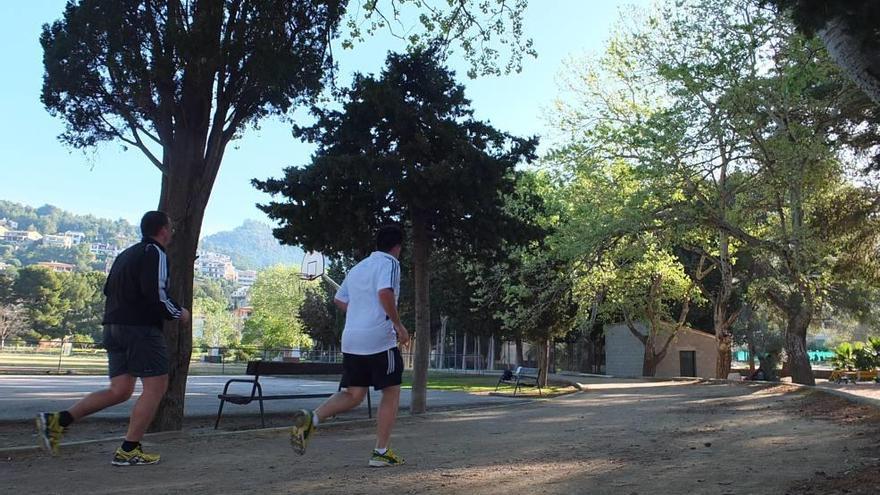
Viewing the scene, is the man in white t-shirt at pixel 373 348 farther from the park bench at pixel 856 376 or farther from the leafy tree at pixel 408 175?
the park bench at pixel 856 376

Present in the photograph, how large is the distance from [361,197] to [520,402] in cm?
679

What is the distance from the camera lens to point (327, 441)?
7.75 metres

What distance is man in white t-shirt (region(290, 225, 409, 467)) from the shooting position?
208 inches

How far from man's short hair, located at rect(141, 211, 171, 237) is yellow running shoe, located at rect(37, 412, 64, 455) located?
157 centimetres

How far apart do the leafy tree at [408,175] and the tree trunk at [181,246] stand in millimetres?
2730

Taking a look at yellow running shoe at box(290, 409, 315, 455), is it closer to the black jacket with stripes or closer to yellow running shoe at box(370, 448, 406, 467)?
yellow running shoe at box(370, 448, 406, 467)

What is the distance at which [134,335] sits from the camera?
5258mm

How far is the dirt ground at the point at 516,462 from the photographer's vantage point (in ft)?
15.2

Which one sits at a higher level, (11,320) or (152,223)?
(11,320)

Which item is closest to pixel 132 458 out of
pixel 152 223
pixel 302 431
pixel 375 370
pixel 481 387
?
pixel 302 431

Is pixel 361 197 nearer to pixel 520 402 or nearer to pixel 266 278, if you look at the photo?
pixel 520 402

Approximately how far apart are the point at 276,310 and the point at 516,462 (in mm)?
87240

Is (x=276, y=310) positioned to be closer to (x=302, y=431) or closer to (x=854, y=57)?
(x=302, y=431)

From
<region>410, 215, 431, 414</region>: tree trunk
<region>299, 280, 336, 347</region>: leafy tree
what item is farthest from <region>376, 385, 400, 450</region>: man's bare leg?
<region>299, 280, 336, 347</region>: leafy tree
